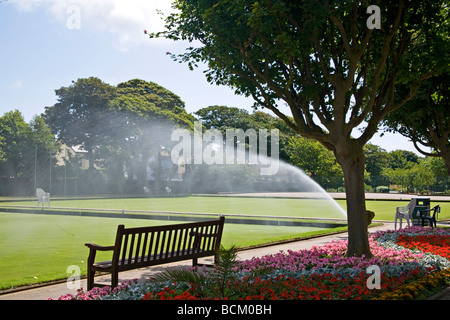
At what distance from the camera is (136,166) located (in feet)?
179

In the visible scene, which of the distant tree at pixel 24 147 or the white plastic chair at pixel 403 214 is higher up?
the distant tree at pixel 24 147

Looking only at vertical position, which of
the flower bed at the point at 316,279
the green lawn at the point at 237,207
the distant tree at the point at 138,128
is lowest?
the green lawn at the point at 237,207

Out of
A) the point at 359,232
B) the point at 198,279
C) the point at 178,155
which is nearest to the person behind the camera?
the point at 198,279

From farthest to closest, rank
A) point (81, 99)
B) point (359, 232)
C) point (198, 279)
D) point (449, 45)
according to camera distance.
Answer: point (81, 99) → point (449, 45) → point (359, 232) → point (198, 279)

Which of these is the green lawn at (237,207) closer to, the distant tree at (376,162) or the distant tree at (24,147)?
the distant tree at (24,147)

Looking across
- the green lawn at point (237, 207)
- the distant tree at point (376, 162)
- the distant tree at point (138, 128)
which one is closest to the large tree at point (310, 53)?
the green lawn at point (237, 207)

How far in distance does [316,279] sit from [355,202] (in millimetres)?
2739

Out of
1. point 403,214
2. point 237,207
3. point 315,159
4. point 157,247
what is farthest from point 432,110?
point 315,159

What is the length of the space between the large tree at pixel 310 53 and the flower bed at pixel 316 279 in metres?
0.88

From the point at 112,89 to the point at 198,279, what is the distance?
5328 cm

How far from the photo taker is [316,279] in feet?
20.5

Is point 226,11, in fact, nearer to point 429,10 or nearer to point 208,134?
point 429,10

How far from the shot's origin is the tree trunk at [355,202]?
27.5ft
